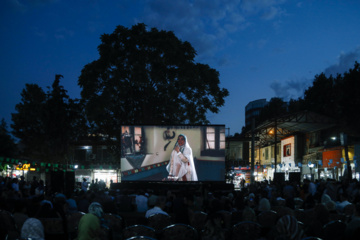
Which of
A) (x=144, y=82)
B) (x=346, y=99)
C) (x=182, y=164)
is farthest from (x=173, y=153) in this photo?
(x=346, y=99)

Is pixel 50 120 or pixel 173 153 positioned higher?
pixel 50 120

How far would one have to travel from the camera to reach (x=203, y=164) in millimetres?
24844

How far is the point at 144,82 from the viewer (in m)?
27.0

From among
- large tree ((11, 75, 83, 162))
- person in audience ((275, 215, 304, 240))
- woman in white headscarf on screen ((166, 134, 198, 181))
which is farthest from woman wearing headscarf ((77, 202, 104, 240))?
large tree ((11, 75, 83, 162))

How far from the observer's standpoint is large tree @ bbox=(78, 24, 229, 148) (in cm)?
2762

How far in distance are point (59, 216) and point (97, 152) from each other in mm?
45263

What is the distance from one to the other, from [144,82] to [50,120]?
10.5 meters

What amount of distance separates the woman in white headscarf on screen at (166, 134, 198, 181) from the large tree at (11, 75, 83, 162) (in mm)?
11044

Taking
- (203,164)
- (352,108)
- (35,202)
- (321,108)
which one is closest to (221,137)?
(203,164)

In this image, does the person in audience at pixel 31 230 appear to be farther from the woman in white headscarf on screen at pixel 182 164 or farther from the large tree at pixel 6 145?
the large tree at pixel 6 145

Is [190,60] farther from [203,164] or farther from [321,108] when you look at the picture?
[321,108]

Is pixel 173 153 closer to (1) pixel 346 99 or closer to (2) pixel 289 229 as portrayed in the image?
(1) pixel 346 99

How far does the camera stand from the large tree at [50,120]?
109 feet

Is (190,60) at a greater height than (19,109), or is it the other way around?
(190,60)
